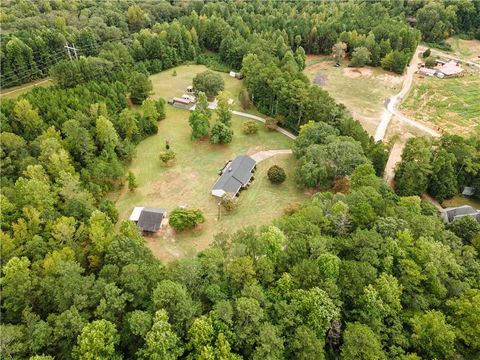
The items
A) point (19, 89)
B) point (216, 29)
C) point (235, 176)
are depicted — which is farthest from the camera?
point (216, 29)

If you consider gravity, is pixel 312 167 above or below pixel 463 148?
below

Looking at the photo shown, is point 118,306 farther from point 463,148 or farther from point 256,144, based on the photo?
point 463,148

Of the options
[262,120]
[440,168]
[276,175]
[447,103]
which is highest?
[440,168]

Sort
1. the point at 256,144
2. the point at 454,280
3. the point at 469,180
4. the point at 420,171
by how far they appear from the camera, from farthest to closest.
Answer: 1. the point at 256,144
2. the point at 469,180
3. the point at 420,171
4. the point at 454,280

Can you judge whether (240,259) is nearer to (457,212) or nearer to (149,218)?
(149,218)

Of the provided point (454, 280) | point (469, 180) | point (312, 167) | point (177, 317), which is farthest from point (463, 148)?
point (177, 317)

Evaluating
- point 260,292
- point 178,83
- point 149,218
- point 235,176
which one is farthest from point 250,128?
point 260,292

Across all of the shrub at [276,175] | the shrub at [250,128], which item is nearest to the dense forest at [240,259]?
the shrub at [276,175]
